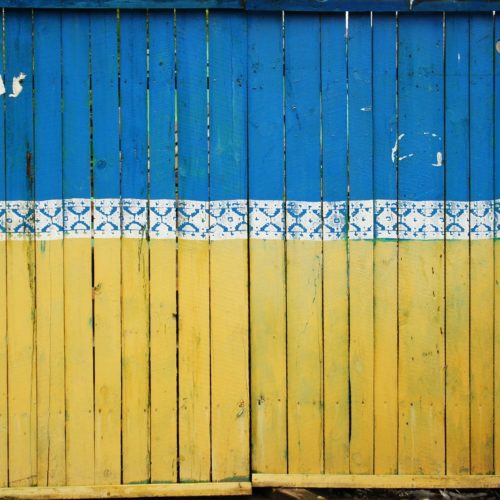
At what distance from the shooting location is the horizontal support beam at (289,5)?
3.83 metres

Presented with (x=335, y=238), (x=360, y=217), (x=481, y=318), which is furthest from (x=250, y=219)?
(x=481, y=318)

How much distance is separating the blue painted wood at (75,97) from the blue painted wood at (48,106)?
0.03m

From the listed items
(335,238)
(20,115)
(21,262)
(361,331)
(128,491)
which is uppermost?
(20,115)

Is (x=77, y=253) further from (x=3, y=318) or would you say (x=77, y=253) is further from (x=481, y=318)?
(x=481, y=318)

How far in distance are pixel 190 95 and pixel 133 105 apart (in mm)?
273

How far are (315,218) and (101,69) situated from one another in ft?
4.04

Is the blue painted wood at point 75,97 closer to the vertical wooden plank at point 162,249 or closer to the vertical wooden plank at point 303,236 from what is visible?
the vertical wooden plank at point 162,249

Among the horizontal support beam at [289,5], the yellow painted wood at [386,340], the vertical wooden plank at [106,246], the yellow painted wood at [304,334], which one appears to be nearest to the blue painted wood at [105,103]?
the vertical wooden plank at [106,246]

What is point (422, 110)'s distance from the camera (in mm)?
3912

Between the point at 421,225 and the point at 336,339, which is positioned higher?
the point at 421,225

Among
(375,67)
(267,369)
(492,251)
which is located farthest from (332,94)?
(267,369)

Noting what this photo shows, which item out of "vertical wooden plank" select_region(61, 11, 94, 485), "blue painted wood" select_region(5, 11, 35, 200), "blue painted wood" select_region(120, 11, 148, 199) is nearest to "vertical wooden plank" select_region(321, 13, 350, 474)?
"blue painted wood" select_region(120, 11, 148, 199)

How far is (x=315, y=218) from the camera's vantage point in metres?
3.90

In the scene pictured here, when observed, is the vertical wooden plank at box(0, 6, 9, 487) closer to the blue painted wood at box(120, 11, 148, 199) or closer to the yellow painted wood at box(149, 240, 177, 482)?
the blue painted wood at box(120, 11, 148, 199)
